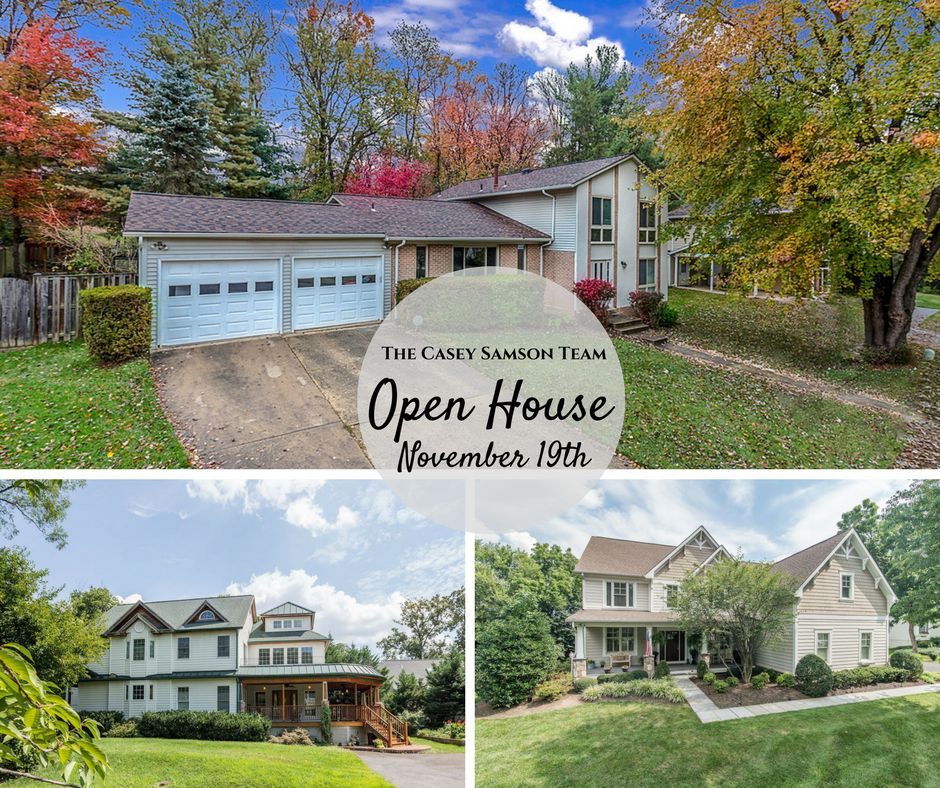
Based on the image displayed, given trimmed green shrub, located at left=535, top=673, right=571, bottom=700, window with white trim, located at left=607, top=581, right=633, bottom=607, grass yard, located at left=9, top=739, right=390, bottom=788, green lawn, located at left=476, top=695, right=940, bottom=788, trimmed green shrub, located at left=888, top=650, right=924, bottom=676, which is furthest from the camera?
trimmed green shrub, located at left=888, top=650, right=924, bottom=676

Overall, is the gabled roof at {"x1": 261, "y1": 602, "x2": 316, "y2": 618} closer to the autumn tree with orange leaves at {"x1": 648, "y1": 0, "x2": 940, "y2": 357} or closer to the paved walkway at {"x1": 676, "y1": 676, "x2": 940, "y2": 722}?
the paved walkway at {"x1": 676, "y1": 676, "x2": 940, "y2": 722}

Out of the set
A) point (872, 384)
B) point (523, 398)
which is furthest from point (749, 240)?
point (523, 398)

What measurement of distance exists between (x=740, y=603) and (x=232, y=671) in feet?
17.1

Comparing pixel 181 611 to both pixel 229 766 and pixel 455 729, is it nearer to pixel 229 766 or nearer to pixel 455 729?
pixel 229 766

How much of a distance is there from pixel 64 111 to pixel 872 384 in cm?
2220

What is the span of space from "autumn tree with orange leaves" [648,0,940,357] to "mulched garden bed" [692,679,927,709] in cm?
784

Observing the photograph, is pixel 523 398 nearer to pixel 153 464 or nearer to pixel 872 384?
pixel 153 464

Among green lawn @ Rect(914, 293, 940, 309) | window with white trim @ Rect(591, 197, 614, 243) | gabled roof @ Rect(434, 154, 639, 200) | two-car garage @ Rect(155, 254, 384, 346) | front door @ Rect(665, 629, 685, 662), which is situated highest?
gabled roof @ Rect(434, 154, 639, 200)

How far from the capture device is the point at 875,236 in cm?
1029

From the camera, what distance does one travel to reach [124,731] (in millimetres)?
5195

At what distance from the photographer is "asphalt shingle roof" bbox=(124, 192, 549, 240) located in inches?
467

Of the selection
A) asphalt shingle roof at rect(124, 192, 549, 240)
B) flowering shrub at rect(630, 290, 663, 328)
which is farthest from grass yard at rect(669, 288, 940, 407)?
asphalt shingle roof at rect(124, 192, 549, 240)

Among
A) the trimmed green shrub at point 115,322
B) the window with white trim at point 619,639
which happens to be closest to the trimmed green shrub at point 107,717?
the window with white trim at point 619,639

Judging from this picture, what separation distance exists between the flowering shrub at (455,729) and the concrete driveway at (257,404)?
9.88ft
